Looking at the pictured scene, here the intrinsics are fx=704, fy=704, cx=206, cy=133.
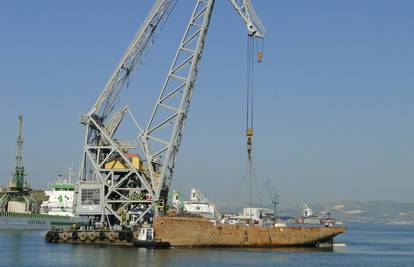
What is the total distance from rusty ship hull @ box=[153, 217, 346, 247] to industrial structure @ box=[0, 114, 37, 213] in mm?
51798

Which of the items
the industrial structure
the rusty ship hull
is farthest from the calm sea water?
the industrial structure

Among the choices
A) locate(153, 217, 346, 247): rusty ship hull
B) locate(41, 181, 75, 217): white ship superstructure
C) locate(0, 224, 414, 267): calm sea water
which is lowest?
locate(0, 224, 414, 267): calm sea water

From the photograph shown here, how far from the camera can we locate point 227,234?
6041 centimetres

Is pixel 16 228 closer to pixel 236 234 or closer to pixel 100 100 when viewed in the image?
pixel 100 100

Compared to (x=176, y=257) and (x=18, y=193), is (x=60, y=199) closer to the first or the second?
(x=18, y=193)

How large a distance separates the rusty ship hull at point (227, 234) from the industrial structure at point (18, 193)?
170 ft

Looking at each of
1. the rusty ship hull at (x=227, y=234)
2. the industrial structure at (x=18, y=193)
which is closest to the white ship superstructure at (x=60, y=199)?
the industrial structure at (x=18, y=193)

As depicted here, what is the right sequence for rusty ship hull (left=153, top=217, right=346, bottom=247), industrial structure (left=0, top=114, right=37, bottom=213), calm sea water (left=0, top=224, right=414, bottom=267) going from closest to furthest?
1. calm sea water (left=0, top=224, right=414, bottom=267)
2. rusty ship hull (left=153, top=217, right=346, bottom=247)
3. industrial structure (left=0, top=114, right=37, bottom=213)

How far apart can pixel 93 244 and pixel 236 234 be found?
500 inches

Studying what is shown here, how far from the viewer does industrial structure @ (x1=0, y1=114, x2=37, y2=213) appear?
4161 inches

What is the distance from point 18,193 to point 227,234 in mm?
56317

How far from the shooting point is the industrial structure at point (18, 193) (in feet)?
347

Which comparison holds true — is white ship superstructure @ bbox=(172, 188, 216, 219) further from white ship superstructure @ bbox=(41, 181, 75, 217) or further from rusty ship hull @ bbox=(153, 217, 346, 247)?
rusty ship hull @ bbox=(153, 217, 346, 247)

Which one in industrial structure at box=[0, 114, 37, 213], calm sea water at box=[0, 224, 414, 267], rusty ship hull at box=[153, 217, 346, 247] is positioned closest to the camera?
calm sea water at box=[0, 224, 414, 267]
